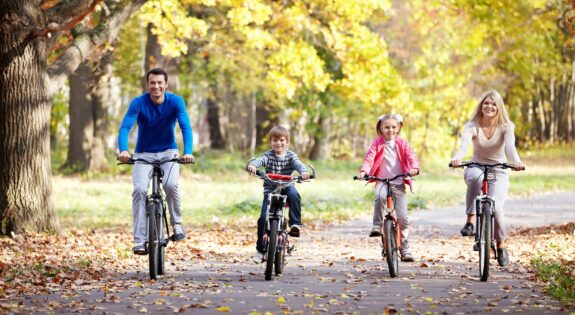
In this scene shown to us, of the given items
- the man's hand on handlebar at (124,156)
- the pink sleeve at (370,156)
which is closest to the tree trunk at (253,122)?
the pink sleeve at (370,156)

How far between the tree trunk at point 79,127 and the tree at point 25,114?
1709 centimetres

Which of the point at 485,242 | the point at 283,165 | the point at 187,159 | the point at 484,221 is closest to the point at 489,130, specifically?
the point at 484,221

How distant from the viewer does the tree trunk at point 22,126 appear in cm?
1416

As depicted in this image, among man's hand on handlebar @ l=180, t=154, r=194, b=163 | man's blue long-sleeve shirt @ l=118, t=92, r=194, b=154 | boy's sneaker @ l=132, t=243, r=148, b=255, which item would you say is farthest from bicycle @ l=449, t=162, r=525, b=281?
boy's sneaker @ l=132, t=243, r=148, b=255

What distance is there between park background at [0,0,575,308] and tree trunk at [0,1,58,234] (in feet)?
0.06

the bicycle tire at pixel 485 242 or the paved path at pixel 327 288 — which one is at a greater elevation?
the bicycle tire at pixel 485 242

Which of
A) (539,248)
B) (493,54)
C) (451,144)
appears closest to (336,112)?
(451,144)

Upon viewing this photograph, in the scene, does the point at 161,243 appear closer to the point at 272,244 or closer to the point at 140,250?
the point at 140,250

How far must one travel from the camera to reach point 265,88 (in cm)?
4231

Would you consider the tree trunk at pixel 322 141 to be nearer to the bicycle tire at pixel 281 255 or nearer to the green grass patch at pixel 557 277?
the green grass patch at pixel 557 277

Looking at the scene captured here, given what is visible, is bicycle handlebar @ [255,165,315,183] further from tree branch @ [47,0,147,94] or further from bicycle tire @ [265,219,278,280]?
tree branch @ [47,0,147,94]

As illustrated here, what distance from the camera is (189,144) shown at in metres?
11.1

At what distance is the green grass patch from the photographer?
9473 mm

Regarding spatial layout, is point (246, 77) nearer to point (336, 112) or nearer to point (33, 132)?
point (336, 112)
